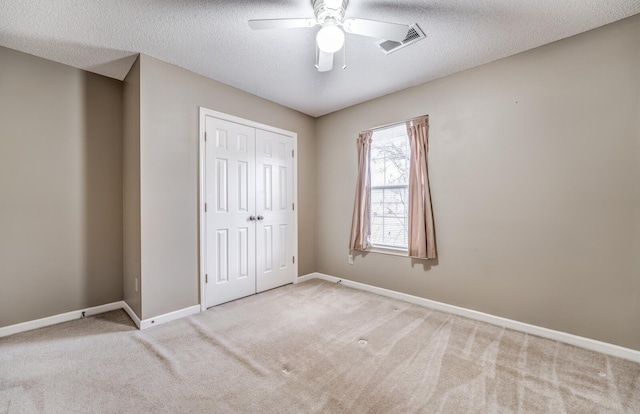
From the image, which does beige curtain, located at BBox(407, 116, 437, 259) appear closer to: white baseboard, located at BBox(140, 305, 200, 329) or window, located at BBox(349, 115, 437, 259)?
window, located at BBox(349, 115, 437, 259)

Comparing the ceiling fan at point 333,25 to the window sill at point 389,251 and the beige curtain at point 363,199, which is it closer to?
the beige curtain at point 363,199

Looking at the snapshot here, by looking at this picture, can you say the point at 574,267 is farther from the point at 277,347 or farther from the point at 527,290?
the point at 277,347

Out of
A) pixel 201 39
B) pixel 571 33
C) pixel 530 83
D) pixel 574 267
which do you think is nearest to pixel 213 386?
pixel 201 39

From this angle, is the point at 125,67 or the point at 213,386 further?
the point at 125,67

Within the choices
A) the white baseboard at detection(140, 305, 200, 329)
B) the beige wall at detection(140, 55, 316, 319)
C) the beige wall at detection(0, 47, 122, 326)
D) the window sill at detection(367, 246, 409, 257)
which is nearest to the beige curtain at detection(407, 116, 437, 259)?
the window sill at detection(367, 246, 409, 257)

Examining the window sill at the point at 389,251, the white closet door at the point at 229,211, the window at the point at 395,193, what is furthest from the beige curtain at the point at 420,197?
the white closet door at the point at 229,211

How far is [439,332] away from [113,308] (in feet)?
11.3

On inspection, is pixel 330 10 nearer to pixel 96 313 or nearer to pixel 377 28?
pixel 377 28

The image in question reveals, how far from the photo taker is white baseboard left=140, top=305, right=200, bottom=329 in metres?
2.51

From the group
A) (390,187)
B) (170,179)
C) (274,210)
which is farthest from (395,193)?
(170,179)

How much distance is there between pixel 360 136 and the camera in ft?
12.0

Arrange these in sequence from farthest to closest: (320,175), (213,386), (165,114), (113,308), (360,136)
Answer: (320,175), (360,136), (113,308), (165,114), (213,386)

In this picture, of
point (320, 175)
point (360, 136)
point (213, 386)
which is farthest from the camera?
point (320, 175)

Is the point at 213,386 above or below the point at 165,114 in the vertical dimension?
below
